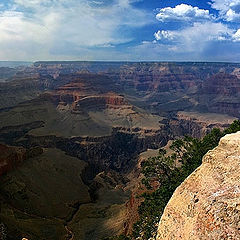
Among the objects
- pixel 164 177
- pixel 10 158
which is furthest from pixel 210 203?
pixel 10 158

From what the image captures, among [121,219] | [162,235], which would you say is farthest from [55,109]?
[162,235]

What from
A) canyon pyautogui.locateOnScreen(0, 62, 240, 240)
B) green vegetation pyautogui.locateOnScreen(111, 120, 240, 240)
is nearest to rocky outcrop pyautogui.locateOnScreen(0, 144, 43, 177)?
canyon pyautogui.locateOnScreen(0, 62, 240, 240)

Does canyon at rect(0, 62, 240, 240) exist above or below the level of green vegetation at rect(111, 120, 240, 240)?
below

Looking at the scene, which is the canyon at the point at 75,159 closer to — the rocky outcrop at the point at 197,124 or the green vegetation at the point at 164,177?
the rocky outcrop at the point at 197,124

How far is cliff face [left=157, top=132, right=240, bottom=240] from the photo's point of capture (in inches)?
467

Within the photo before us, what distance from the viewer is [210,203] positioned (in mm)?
12789

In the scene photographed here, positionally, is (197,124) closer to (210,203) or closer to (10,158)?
(10,158)

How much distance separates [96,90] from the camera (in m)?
200

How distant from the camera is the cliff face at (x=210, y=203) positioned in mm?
11859

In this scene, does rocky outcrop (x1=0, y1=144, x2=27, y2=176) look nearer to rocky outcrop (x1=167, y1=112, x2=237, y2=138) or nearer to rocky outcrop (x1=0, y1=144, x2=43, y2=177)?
rocky outcrop (x1=0, y1=144, x2=43, y2=177)

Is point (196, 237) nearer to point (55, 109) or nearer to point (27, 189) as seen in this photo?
point (27, 189)

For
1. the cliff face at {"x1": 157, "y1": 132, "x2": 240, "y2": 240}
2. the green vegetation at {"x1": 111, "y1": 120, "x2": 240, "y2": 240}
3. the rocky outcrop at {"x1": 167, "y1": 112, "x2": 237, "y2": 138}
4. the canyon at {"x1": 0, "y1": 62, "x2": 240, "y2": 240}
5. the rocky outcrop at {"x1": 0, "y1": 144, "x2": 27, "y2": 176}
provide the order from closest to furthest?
the cliff face at {"x1": 157, "y1": 132, "x2": 240, "y2": 240}
the green vegetation at {"x1": 111, "y1": 120, "x2": 240, "y2": 240}
the canyon at {"x1": 0, "y1": 62, "x2": 240, "y2": 240}
the rocky outcrop at {"x1": 0, "y1": 144, "x2": 27, "y2": 176}
the rocky outcrop at {"x1": 167, "y1": 112, "x2": 237, "y2": 138}

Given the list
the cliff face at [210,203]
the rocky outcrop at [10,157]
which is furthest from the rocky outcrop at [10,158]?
the cliff face at [210,203]

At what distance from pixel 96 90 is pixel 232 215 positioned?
190540 mm
